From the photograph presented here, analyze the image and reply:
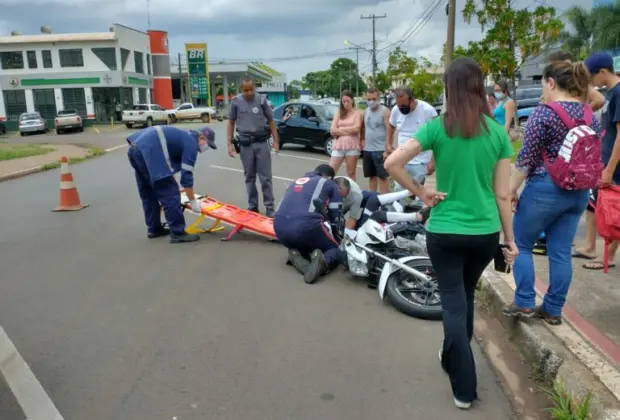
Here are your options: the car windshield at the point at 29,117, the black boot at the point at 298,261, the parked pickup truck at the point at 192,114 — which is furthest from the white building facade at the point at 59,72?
the black boot at the point at 298,261

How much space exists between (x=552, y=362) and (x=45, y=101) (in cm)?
4910

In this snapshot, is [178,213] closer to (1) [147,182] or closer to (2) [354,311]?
(1) [147,182]

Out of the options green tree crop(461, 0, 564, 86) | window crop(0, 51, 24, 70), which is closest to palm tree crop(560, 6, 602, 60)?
green tree crop(461, 0, 564, 86)

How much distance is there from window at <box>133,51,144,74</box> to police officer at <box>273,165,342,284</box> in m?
47.3

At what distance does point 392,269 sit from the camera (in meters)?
4.76

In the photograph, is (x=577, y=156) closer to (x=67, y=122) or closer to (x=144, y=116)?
(x=67, y=122)

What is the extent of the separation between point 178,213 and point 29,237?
2149 millimetres

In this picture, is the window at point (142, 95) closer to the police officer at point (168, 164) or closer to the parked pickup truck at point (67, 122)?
the parked pickup truck at point (67, 122)

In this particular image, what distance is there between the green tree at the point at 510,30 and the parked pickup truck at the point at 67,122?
28.2 m

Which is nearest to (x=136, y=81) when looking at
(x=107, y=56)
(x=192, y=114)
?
(x=107, y=56)

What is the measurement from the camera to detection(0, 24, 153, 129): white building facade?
44.8 metres

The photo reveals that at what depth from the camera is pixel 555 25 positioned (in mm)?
16375

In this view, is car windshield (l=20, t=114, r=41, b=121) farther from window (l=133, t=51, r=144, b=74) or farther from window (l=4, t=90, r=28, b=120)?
window (l=133, t=51, r=144, b=74)

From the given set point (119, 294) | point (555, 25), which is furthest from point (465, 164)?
point (555, 25)
